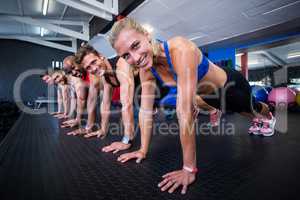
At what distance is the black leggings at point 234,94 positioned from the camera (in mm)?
1198

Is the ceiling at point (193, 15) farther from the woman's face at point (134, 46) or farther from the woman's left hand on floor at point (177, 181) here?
the woman's left hand on floor at point (177, 181)

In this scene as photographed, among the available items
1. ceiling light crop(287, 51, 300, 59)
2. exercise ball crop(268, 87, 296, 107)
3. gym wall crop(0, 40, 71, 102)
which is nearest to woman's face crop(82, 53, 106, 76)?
exercise ball crop(268, 87, 296, 107)

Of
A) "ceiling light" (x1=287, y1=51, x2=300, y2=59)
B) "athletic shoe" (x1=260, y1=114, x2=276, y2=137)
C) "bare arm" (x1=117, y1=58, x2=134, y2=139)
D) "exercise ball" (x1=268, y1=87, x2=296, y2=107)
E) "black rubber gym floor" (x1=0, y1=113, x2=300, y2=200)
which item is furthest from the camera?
"ceiling light" (x1=287, y1=51, x2=300, y2=59)

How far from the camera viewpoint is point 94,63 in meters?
1.39

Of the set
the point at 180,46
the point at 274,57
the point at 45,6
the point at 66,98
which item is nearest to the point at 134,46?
the point at 180,46

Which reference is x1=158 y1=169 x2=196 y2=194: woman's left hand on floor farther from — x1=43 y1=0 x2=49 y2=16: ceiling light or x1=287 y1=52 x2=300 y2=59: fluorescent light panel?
x1=287 y1=52 x2=300 y2=59: fluorescent light panel

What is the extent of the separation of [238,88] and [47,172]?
1.02 metres

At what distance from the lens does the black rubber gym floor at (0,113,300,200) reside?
73cm

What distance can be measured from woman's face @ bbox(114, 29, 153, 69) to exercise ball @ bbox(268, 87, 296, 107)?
10.5 feet

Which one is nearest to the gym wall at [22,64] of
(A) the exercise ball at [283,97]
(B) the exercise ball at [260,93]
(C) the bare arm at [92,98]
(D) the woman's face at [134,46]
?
(C) the bare arm at [92,98]

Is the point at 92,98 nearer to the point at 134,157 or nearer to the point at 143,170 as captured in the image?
the point at 134,157

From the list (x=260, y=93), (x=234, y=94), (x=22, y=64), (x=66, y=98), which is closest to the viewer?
(x=234, y=94)

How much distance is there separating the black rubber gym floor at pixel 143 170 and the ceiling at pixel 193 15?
244cm

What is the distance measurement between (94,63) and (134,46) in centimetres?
71
